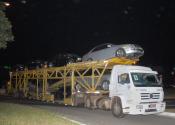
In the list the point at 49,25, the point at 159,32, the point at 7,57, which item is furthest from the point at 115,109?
→ the point at 7,57

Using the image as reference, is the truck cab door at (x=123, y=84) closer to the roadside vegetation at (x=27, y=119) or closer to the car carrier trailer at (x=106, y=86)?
the car carrier trailer at (x=106, y=86)

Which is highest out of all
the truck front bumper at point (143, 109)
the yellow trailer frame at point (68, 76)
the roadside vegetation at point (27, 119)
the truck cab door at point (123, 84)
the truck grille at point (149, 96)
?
the yellow trailer frame at point (68, 76)

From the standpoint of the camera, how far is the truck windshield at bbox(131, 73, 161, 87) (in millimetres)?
19772

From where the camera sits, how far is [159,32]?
56625 mm

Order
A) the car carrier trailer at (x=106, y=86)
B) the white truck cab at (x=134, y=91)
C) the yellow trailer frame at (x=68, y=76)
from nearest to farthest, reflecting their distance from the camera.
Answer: the white truck cab at (x=134, y=91), the car carrier trailer at (x=106, y=86), the yellow trailer frame at (x=68, y=76)

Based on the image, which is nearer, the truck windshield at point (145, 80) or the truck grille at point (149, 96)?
the truck grille at point (149, 96)

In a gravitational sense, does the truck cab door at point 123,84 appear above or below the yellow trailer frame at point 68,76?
→ below

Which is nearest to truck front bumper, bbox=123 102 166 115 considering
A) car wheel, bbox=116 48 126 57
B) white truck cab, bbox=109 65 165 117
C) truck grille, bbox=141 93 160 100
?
white truck cab, bbox=109 65 165 117

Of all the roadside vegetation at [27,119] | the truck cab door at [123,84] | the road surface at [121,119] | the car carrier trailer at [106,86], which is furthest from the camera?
the truck cab door at [123,84]

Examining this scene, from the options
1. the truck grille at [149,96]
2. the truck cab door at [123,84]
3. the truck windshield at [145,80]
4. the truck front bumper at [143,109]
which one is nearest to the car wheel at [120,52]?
the truck cab door at [123,84]

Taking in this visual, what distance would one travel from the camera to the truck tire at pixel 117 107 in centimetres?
1967

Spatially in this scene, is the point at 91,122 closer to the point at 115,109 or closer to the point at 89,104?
the point at 115,109

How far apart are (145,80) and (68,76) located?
7.69 meters

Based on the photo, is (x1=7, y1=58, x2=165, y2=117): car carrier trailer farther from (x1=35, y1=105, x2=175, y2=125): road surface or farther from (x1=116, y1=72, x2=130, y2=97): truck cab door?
(x1=35, y1=105, x2=175, y2=125): road surface
